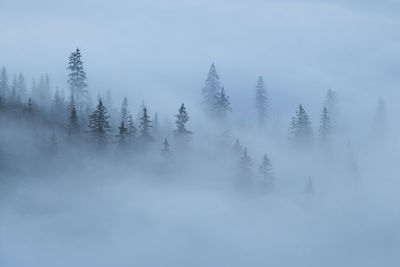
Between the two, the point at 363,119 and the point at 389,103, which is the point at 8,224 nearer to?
the point at 363,119

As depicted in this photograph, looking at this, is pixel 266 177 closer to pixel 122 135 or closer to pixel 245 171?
pixel 245 171

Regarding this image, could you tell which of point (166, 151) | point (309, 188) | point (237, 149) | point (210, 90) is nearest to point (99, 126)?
point (166, 151)

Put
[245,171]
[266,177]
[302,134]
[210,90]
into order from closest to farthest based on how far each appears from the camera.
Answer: [245,171], [266,177], [302,134], [210,90]

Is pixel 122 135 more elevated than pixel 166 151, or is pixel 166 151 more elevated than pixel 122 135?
pixel 122 135

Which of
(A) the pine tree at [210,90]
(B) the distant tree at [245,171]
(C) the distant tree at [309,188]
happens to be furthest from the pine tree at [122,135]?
(A) the pine tree at [210,90]

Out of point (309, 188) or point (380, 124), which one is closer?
point (309, 188)

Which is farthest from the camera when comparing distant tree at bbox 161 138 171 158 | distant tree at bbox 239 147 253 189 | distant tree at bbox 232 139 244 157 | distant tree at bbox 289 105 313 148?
distant tree at bbox 289 105 313 148

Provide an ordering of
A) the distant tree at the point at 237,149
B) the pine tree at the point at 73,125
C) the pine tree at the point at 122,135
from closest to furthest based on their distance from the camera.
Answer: the pine tree at the point at 122,135 → the pine tree at the point at 73,125 → the distant tree at the point at 237,149

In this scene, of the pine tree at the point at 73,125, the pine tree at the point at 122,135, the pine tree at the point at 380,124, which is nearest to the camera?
the pine tree at the point at 122,135

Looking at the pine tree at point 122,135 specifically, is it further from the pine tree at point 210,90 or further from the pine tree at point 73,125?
the pine tree at point 210,90

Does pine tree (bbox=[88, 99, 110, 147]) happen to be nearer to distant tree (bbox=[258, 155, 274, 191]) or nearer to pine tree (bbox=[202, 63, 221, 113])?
distant tree (bbox=[258, 155, 274, 191])

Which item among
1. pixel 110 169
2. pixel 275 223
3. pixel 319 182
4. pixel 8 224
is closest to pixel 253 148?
pixel 319 182

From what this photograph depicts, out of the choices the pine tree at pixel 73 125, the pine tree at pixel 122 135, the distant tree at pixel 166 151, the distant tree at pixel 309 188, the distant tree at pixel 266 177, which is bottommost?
the distant tree at pixel 309 188

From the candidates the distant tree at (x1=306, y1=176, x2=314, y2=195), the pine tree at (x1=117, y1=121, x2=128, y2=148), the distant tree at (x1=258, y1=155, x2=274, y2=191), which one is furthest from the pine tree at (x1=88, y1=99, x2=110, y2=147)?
the distant tree at (x1=306, y1=176, x2=314, y2=195)
